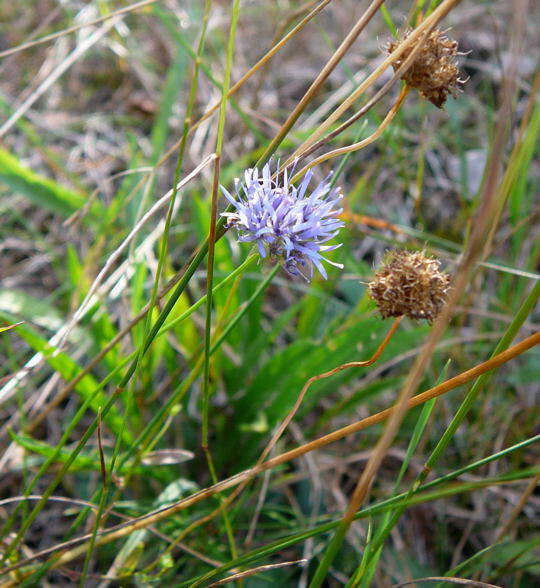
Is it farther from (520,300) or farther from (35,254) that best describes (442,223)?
(35,254)

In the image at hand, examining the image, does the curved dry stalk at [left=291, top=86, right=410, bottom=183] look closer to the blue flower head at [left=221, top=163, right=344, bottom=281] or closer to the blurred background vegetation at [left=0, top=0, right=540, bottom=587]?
the blue flower head at [left=221, top=163, right=344, bottom=281]

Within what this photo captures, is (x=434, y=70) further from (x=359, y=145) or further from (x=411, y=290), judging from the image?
(x=411, y=290)

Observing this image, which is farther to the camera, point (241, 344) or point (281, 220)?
point (241, 344)

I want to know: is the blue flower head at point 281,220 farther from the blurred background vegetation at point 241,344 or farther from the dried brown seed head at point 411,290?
the blurred background vegetation at point 241,344

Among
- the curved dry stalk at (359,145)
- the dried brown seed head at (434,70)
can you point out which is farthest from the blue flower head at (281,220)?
the dried brown seed head at (434,70)

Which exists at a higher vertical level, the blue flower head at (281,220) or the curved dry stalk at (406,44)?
the curved dry stalk at (406,44)

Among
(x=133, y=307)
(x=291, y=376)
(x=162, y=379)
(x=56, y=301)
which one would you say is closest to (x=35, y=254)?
(x=56, y=301)

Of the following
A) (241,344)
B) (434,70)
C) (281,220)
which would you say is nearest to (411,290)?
(281,220)
